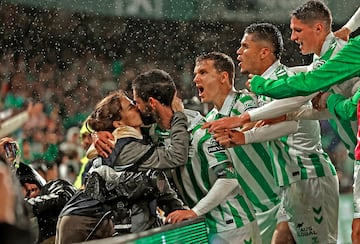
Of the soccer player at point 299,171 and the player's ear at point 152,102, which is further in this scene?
the soccer player at point 299,171

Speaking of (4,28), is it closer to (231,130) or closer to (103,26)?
(103,26)

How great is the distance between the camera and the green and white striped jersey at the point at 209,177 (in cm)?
351

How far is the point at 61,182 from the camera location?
3.74m

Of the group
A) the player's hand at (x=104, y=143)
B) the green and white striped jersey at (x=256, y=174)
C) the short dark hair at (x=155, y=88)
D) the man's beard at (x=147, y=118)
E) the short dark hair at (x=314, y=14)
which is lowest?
the green and white striped jersey at (x=256, y=174)

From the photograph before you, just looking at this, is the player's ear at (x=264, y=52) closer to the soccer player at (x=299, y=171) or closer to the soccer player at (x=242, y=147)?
the soccer player at (x=299, y=171)

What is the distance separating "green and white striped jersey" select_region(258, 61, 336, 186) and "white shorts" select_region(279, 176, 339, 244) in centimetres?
3

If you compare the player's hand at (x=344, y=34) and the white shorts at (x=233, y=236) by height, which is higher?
the player's hand at (x=344, y=34)

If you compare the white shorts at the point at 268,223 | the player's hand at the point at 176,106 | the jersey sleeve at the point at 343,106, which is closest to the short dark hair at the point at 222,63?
the player's hand at the point at 176,106

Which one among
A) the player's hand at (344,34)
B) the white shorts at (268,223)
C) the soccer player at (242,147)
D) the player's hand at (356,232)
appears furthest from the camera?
the white shorts at (268,223)

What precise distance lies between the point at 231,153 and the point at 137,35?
255 centimetres

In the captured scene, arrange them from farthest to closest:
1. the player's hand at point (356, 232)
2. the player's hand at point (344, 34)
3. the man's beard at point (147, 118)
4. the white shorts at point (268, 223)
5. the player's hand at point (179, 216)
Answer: the white shorts at point (268, 223) < the player's hand at point (344, 34) < the man's beard at point (147, 118) < the player's hand at point (179, 216) < the player's hand at point (356, 232)

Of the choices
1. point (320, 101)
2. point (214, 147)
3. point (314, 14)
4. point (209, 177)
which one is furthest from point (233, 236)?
point (314, 14)

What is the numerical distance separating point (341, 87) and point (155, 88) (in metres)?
0.73

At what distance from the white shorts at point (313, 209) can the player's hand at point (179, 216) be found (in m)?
0.70
